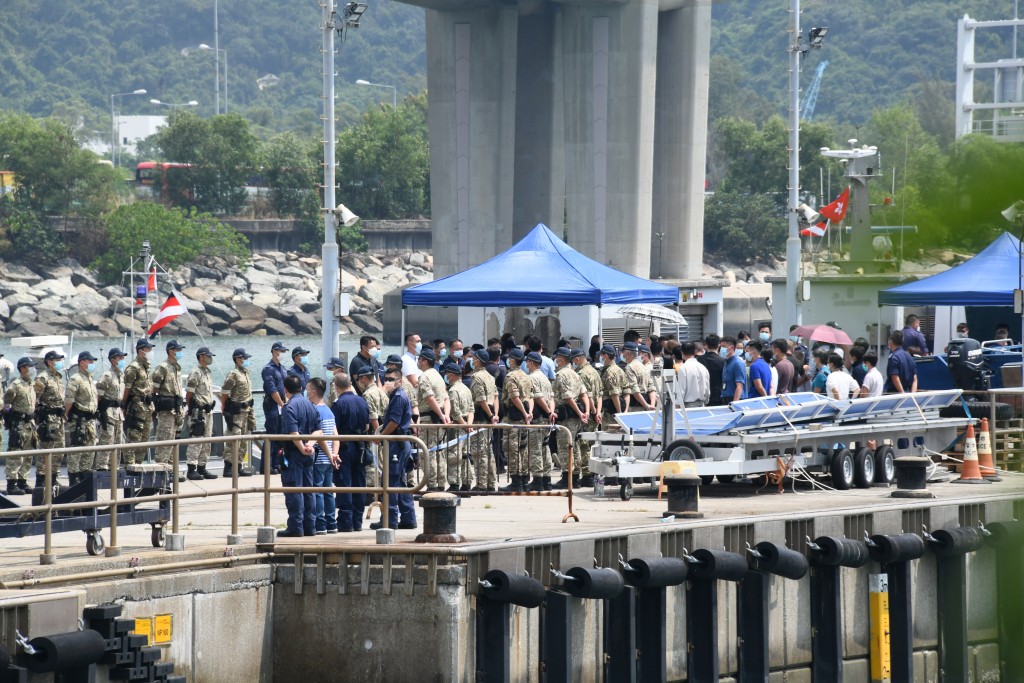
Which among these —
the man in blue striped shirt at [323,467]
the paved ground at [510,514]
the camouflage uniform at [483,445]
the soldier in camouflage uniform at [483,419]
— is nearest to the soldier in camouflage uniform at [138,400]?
the paved ground at [510,514]

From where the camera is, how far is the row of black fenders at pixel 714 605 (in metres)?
12.2

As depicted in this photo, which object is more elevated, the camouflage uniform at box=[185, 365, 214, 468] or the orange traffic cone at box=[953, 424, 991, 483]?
the camouflage uniform at box=[185, 365, 214, 468]

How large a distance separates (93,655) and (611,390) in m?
9.84

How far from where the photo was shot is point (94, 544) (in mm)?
11906

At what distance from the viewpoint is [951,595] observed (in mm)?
15844

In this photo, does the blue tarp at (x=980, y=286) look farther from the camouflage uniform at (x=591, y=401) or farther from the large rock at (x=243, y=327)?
the large rock at (x=243, y=327)

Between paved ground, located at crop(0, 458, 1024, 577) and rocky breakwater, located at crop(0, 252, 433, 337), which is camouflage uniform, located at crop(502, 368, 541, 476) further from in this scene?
rocky breakwater, located at crop(0, 252, 433, 337)

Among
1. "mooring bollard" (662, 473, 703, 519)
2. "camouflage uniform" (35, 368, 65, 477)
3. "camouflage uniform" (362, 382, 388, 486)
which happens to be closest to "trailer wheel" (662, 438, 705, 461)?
"mooring bollard" (662, 473, 703, 519)

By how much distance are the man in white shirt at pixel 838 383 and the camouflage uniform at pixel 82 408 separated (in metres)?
8.47

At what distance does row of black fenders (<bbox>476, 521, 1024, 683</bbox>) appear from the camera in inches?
481

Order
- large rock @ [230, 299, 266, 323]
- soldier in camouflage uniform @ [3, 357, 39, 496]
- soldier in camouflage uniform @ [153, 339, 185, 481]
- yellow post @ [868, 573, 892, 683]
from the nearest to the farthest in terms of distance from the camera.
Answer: yellow post @ [868, 573, 892, 683]
soldier in camouflage uniform @ [3, 357, 39, 496]
soldier in camouflage uniform @ [153, 339, 185, 481]
large rock @ [230, 299, 266, 323]

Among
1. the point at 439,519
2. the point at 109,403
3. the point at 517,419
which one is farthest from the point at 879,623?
the point at 109,403

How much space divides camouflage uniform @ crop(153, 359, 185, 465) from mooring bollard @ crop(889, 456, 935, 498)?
8.32 meters

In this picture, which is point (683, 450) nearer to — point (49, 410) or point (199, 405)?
point (199, 405)
